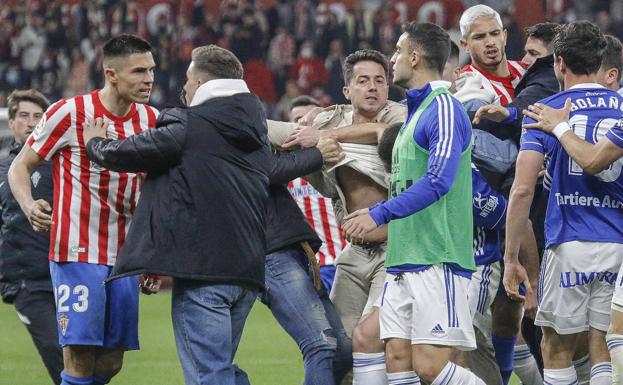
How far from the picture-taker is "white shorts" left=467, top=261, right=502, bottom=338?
6.40m

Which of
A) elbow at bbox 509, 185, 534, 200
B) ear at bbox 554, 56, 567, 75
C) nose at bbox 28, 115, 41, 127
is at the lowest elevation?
nose at bbox 28, 115, 41, 127

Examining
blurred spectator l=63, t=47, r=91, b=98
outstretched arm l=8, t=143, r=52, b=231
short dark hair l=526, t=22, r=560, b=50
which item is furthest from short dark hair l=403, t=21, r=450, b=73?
blurred spectator l=63, t=47, r=91, b=98

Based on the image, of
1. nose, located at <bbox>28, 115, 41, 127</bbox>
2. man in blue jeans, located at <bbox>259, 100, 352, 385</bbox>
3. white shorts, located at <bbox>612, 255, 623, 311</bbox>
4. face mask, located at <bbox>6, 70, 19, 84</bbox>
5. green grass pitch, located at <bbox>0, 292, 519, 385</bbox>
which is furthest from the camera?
face mask, located at <bbox>6, 70, 19, 84</bbox>

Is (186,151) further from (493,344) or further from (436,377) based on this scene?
(493,344)

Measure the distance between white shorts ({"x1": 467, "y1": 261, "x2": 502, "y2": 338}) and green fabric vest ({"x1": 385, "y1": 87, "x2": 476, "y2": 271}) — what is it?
0.79 m

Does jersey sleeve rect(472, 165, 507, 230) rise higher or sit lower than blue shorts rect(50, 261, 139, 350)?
higher

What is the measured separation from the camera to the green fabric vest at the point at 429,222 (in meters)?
5.48

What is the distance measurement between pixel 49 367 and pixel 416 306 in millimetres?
3370

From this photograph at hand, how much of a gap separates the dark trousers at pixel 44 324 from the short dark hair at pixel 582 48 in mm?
3908

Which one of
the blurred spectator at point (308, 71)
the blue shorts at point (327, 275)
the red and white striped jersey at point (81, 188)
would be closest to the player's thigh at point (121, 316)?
the red and white striped jersey at point (81, 188)

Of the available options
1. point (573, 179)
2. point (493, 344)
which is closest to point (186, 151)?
point (573, 179)

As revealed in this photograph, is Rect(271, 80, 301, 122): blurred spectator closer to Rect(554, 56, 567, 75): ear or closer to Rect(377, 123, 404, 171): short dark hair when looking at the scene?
Rect(377, 123, 404, 171): short dark hair

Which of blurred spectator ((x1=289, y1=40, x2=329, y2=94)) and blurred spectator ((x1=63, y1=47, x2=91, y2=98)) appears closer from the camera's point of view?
blurred spectator ((x1=289, y1=40, x2=329, y2=94))

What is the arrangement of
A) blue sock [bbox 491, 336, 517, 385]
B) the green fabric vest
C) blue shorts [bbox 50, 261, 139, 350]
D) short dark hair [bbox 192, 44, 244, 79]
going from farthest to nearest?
1. blue sock [bbox 491, 336, 517, 385]
2. blue shorts [bbox 50, 261, 139, 350]
3. short dark hair [bbox 192, 44, 244, 79]
4. the green fabric vest
